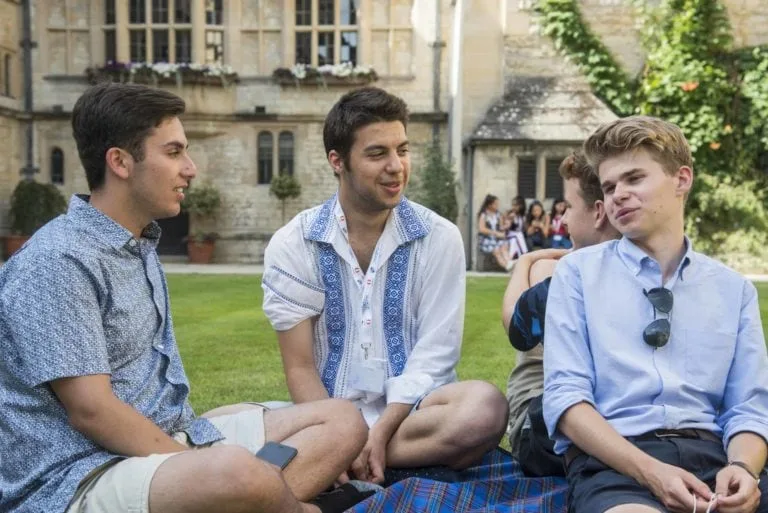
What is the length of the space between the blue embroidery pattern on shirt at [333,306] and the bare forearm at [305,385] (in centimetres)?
7

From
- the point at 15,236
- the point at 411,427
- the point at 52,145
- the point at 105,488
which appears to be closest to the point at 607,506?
the point at 411,427

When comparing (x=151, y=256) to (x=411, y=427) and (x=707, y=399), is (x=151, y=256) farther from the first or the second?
(x=707, y=399)

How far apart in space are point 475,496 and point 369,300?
2.71 ft

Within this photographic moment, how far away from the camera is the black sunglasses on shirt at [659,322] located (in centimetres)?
252

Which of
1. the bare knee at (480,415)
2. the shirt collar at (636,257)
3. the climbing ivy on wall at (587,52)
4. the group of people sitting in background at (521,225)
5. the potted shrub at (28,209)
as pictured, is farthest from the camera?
the potted shrub at (28,209)

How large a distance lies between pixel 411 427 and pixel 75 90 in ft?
61.8

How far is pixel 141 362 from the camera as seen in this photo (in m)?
2.56

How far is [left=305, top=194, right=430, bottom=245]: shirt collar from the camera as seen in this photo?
345 centimetres

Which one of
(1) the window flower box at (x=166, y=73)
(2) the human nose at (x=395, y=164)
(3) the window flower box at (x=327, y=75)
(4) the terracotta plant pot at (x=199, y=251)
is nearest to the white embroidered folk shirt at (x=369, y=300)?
(2) the human nose at (x=395, y=164)

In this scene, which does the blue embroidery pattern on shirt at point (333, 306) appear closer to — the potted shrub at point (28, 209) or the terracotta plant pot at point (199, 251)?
the terracotta plant pot at point (199, 251)

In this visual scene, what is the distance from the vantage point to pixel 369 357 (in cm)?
340

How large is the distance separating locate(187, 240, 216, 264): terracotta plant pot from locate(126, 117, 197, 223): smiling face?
56.2 feet

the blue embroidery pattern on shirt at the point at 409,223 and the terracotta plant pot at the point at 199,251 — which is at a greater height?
the blue embroidery pattern on shirt at the point at 409,223

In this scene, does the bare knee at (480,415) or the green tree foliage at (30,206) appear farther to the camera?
the green tree foliage at (30,206)
